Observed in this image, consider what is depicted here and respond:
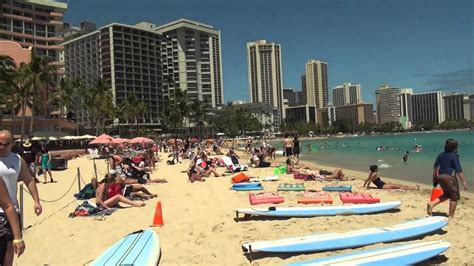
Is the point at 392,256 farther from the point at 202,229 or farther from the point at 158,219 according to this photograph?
the point at 158,219

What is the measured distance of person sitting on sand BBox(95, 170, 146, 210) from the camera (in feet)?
30.6

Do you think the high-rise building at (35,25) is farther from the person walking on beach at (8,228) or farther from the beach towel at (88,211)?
the person walking on beach at (8,228)

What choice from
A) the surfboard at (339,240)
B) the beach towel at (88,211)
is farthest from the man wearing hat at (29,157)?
the surfboard at (339,240)

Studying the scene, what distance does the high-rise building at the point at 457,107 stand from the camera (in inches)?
7475

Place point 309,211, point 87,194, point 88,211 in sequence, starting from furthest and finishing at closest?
1. point 87,194
2. point 88,211
3. point 309,211

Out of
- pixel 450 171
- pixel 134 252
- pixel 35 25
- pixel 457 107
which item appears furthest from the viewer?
pixel 457 107

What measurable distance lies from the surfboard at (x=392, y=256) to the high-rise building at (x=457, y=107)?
208 m

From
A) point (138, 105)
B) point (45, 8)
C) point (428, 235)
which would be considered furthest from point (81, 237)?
point (45, 8)

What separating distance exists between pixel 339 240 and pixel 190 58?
14366 centimetres

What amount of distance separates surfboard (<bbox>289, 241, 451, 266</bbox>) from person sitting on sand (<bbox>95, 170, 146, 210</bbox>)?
5.59 m

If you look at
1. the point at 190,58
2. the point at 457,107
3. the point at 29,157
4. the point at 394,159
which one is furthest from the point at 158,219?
the point at 457,107

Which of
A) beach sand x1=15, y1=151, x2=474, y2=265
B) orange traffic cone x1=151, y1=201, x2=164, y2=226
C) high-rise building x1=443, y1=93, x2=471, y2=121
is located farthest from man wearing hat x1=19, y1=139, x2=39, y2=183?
high-rise building x1=443, y1=93, x2=471, y2=121

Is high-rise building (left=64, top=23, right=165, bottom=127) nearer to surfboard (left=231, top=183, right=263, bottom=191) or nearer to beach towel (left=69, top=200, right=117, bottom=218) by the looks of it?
surfboard (left=231, top=183, right=263, bottom=191)

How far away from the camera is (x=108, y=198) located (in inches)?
381
